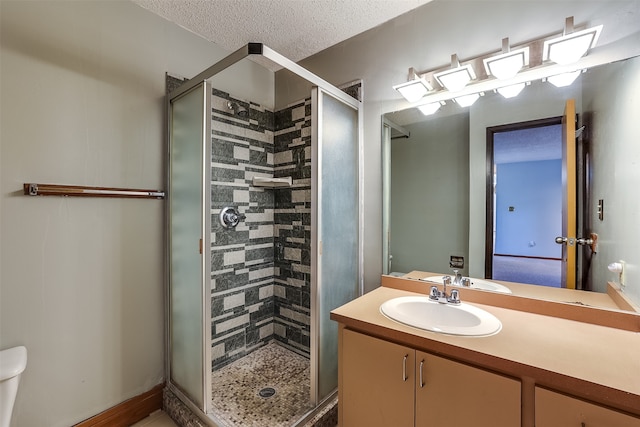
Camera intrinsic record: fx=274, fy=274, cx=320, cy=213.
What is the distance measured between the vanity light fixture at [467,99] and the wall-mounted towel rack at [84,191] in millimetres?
1954

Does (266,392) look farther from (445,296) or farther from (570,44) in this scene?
(570,44)

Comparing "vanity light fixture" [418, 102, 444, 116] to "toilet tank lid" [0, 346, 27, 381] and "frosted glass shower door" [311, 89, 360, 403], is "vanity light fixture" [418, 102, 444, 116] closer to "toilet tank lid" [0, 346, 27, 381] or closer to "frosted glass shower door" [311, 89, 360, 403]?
"frosted glass shower door" [311, 89, 360, 403]

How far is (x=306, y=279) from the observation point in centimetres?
236

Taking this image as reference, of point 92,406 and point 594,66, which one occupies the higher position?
point 594,66

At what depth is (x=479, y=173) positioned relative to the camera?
1.56m

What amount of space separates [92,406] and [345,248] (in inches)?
68.9

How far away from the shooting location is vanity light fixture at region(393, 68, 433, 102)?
65.4 inches

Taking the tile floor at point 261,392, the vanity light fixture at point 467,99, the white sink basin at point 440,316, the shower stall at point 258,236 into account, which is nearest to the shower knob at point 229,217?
the shower stall at point 258,236

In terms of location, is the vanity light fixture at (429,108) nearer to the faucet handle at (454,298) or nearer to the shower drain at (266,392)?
the faucet handle at (454,298)

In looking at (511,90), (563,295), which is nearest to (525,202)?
(563,295)

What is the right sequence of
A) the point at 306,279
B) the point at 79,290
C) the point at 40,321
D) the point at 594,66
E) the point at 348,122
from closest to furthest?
1. the point at 594,66
2. the point at 40,321
3. the point at 79,290
4. the point at 348,122
5. the point at 306,279

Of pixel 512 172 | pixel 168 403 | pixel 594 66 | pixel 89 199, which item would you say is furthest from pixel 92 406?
pixel 594 66

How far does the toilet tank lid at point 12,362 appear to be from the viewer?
1.18 metres

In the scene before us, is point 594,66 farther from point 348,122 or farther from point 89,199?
point 89,199
